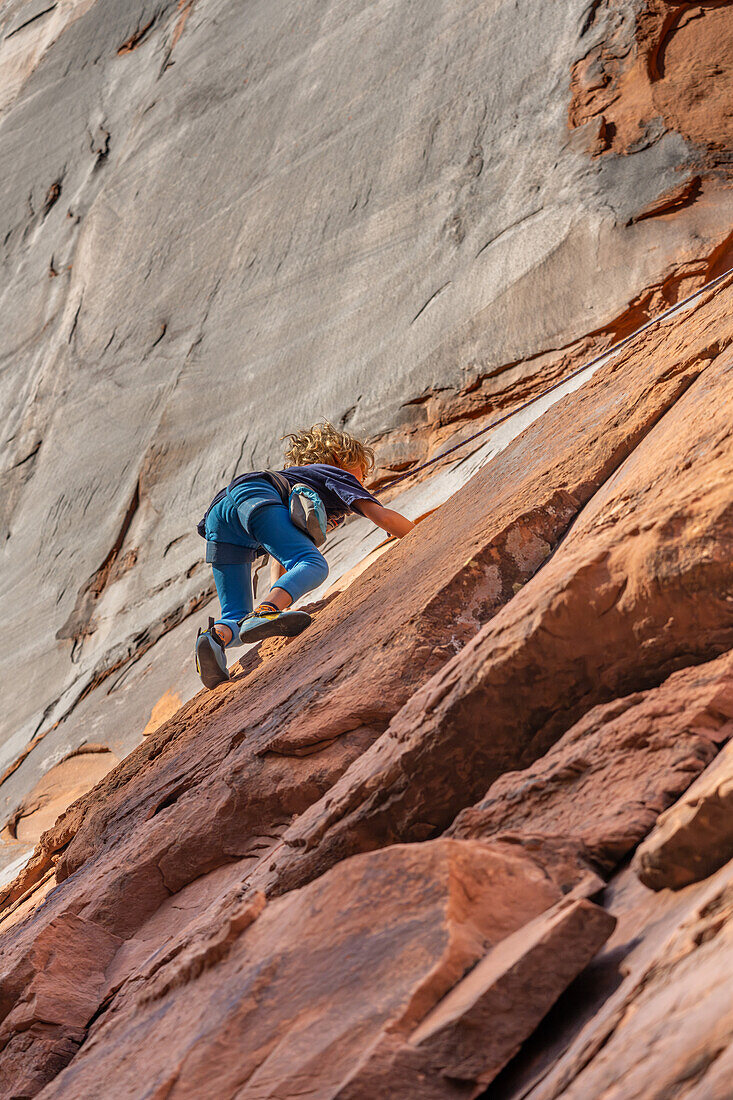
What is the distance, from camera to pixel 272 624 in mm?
3322

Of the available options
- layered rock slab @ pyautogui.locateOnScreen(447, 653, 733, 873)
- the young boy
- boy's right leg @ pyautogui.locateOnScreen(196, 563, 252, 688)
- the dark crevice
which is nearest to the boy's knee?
the young boy

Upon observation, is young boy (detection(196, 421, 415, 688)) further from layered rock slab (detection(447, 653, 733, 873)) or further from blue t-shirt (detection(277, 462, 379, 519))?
layered rock slab (detection(447, 653, 733, 873))

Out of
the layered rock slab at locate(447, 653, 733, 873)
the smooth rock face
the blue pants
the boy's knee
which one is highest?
the blue pants

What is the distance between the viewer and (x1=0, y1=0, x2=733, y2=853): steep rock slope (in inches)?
214

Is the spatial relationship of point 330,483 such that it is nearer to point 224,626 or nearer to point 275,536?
point 275,536

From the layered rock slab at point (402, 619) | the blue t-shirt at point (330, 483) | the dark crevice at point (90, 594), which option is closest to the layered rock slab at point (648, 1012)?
the layered rock slab at point (402, 619)

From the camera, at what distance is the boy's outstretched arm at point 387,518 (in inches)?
151

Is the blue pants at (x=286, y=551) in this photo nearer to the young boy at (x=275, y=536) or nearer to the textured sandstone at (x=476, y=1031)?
the young boy at (x=275, y=536)

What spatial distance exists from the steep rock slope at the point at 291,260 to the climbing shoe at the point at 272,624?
209 cm

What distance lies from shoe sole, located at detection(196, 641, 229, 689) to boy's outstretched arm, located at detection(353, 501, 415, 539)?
83 centimetres

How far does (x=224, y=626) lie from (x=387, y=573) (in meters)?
0.86

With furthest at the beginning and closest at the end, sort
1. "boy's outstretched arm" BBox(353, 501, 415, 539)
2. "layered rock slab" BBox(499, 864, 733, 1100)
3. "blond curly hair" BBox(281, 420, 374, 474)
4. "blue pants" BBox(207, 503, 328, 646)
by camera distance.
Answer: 1. "blond curly hair" BBox(281, 420, 374, 474)
2. "boy's outstretched arm" BBox(353, 501, 415, 539)
3. "blue pants" BBox(207, 503, 328, 646)
4. "layered rock slab" BBox(499, 864, 733, 1100)

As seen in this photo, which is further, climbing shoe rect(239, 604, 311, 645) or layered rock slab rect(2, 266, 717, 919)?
climbing shoe rect(239, 604, 311, 645)

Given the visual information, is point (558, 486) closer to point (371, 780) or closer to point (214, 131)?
point (371, 780)
